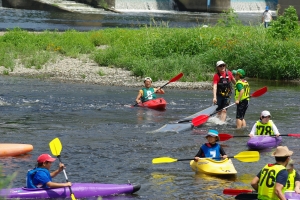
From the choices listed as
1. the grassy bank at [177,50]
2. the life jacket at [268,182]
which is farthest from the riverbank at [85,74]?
the life jacket at [268,182]

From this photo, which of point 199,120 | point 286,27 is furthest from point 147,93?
point 286,27

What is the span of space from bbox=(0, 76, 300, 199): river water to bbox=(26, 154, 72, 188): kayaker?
3.87 ft

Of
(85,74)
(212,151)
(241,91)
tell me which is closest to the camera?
(212,151)

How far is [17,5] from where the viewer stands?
165ft

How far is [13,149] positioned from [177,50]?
1312 centimetres

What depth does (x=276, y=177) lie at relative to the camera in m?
8.47

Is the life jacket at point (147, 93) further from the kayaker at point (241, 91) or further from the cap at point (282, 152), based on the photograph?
the cap at point (282, 152)

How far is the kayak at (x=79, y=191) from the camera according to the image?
1012 cm

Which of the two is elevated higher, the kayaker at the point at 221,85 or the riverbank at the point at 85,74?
the kayaker at the point at 221,85

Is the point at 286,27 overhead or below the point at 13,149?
overhead

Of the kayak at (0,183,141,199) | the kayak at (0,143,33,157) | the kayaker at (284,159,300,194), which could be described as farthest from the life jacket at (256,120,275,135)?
the kayaker at (284,159,300,194)

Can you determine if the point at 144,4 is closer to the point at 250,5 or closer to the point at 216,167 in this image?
the point at 250,5

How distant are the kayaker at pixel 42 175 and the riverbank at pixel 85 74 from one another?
12233mm

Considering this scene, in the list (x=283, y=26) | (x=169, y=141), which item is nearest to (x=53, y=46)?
(x=283, y=26)
